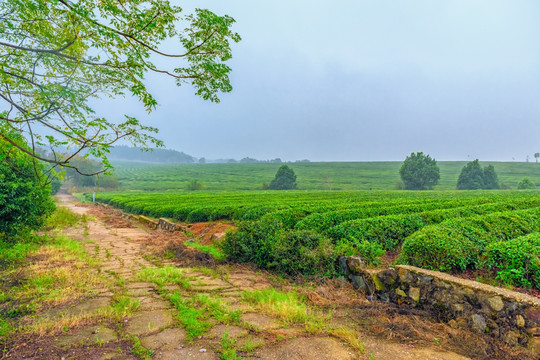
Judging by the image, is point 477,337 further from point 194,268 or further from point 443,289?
point 194,268

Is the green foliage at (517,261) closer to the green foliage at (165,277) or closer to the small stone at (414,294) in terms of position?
the small stone at (414,294)

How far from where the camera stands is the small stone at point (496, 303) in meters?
3.52

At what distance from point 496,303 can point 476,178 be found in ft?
229

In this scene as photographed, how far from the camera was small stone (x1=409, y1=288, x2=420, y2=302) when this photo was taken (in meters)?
4.47

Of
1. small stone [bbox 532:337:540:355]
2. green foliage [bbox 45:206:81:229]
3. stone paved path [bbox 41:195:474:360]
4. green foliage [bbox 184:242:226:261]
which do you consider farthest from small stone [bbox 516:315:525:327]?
green foliage [bbox 45:206:81:229]

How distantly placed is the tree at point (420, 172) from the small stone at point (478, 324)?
6337 cm

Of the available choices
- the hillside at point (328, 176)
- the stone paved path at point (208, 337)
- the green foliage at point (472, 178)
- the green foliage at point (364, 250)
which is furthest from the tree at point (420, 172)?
the stone paved path at point (208, 337)

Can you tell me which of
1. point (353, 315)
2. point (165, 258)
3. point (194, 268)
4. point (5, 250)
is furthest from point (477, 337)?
point (5, 250)

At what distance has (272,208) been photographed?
1175cm

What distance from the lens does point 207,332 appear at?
348 centimetres

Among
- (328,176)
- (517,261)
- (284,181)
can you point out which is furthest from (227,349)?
(328,176)

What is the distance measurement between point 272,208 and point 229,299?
715 centimetres

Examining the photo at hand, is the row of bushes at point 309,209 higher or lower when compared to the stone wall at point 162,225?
higher

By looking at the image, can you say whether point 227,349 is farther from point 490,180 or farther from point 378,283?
point 490,180
